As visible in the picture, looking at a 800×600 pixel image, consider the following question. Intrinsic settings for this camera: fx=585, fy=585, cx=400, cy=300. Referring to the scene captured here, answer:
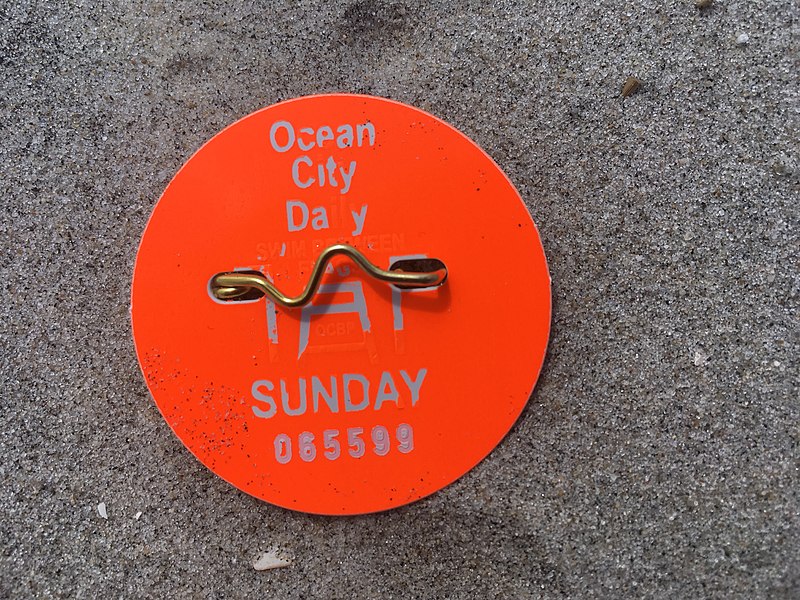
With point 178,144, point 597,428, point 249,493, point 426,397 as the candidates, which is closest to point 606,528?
point 597,428

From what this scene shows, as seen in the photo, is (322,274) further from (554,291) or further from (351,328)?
(554,291)

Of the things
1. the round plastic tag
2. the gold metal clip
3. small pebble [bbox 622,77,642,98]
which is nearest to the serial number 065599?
the round plastic tag

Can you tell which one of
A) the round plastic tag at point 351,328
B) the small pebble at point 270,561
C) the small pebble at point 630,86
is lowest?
the small pebble at point 270,561

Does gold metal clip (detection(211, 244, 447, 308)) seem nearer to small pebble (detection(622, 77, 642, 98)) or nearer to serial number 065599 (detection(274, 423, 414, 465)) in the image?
serial number 065599 (detection(274, 423, 414, 465))

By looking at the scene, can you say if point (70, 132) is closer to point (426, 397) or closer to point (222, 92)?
point (222, 92)

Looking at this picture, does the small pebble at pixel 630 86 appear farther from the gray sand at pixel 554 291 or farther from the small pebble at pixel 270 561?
the small pebble at pixel 270 561

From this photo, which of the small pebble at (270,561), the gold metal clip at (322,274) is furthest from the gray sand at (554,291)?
the gold metal clip at (322,274)

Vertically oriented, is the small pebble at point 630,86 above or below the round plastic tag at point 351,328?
above
